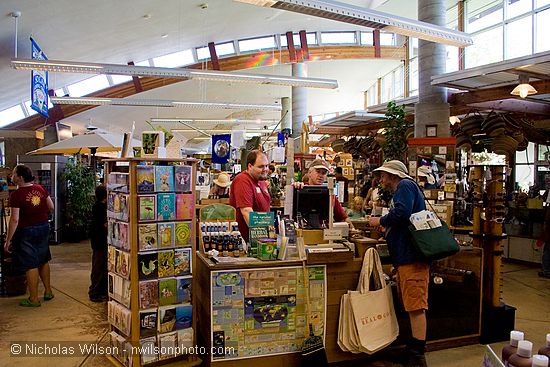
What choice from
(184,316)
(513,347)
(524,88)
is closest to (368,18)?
(524,88)

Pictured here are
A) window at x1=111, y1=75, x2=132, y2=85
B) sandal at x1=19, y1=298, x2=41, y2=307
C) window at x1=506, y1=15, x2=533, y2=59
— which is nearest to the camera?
sandal at x1=19, y1=298, x2=41, y2=307

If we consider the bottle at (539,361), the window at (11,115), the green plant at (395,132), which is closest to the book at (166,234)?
the bottle at (539,361)

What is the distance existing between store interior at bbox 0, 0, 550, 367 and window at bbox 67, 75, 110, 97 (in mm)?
53

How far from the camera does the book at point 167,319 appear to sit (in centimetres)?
339

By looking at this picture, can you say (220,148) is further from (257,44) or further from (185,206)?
(257,44)

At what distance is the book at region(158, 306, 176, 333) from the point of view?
339 cm

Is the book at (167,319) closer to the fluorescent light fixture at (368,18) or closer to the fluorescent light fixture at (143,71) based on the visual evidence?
the fluorescent light fixture at (368,18)

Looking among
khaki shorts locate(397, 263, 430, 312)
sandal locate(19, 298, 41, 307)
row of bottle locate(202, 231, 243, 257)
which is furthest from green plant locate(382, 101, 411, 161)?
sandal locate(19, 298, 41, 307)

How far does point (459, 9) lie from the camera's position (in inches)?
386

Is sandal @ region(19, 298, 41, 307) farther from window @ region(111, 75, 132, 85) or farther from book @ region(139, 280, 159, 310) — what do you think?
window @ region(111, 75, 132, 85)

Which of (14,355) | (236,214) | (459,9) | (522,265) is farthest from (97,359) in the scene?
(459,9)

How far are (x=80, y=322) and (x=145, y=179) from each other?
2.26 meters

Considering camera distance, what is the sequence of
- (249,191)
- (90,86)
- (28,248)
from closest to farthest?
(249,191) < (28,248) < (90,86)

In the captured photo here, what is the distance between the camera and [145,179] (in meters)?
3.37
